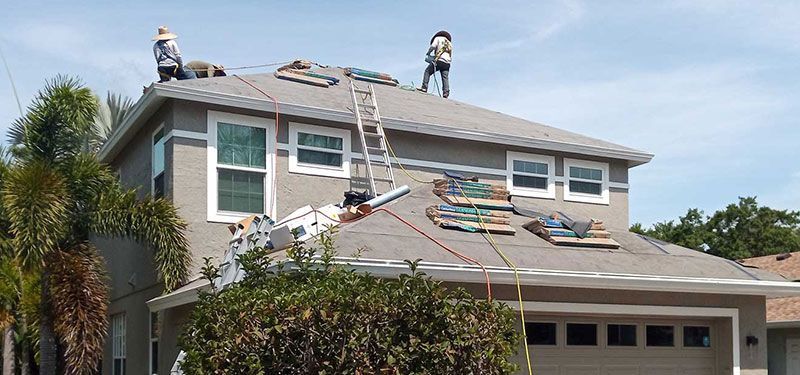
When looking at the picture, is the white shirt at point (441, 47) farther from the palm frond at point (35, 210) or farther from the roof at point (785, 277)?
the palm frond at point (35, 210)

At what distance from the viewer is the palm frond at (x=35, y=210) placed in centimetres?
1444

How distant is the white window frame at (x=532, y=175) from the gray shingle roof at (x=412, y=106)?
405 mm

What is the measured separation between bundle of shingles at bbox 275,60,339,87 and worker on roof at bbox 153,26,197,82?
196 cm

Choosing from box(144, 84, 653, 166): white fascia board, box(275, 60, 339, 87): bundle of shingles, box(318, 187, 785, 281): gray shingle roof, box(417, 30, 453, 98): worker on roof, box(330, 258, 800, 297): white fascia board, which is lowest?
box(330, 258, 800, 297): white fascia board

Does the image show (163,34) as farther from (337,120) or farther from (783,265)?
(783,265)

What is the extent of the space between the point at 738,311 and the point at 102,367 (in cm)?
1262

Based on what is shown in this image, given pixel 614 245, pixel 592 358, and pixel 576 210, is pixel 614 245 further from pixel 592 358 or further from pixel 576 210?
pixel 576 210

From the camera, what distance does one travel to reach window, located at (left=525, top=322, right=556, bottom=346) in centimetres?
1420

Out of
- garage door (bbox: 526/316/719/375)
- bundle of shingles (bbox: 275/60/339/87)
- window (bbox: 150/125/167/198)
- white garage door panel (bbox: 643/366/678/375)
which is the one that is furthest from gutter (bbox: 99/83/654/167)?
white garage door panel (bbox: 643/366/678/375)

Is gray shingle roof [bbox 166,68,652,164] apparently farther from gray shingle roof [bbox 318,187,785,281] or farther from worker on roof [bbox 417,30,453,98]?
gray shingle roof [bbox 318,187,785,281]

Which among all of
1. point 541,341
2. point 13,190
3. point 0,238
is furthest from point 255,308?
point 0,238

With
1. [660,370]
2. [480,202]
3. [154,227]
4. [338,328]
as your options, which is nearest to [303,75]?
[154,227]

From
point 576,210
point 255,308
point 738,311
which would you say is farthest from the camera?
point 576,210

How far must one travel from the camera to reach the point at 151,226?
15016 mm
